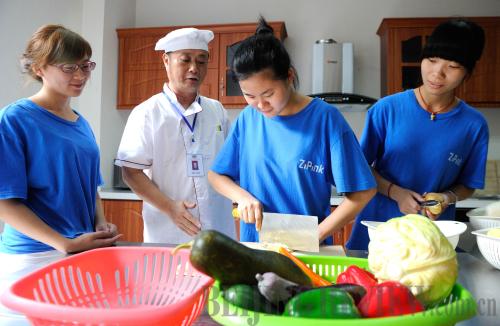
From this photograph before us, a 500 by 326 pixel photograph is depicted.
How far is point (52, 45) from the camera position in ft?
A: 3.69

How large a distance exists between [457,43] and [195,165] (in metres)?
0.93

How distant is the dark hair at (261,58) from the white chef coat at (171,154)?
0.47 metres

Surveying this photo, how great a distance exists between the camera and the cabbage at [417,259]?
0.50 meters

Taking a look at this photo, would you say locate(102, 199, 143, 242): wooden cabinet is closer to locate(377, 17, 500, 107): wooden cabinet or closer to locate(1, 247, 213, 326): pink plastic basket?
locate(377, 17, 500, 107): wooden cabinet

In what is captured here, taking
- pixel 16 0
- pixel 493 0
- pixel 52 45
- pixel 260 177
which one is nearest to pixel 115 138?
pixel 16 0

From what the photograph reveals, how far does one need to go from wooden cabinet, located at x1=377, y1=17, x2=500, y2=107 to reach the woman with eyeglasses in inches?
88.2

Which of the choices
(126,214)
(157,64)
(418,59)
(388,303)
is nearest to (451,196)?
(388,303)

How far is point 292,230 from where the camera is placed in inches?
37.5

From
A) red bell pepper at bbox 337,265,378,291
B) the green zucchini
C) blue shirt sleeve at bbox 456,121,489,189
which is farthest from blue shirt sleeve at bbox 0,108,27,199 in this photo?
blue shirt sleeve at bbox 456,121,489,189

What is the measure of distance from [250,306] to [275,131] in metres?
0.73

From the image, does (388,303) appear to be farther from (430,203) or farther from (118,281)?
(430,203)

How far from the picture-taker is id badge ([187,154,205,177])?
1.44 meters

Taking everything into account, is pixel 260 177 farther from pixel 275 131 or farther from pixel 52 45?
pixel 52 45

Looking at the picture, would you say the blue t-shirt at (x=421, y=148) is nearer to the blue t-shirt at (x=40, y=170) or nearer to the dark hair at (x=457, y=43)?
the dark hair at (x=457, y=43)
